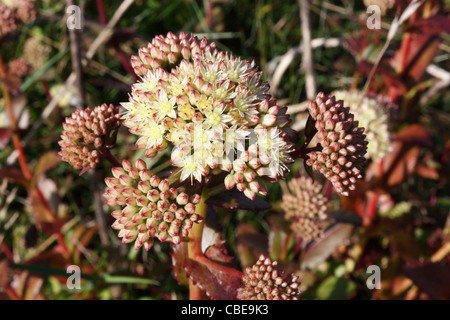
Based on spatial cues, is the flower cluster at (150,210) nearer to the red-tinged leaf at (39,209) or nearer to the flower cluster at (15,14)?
the red-tinged leaf at (39,209)

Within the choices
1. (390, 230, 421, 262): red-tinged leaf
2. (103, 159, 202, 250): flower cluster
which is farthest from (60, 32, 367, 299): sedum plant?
(390, 230, 421, 262): red-tinged leaf

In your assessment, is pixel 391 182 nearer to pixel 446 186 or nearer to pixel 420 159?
pixel 420 159

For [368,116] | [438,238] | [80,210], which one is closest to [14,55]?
[80,210]

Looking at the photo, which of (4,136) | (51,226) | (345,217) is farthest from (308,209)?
(4,136)

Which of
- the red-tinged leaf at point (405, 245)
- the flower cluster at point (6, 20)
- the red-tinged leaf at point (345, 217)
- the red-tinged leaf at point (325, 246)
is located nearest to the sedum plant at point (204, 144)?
the red-tinged leaf at point (345, 217)

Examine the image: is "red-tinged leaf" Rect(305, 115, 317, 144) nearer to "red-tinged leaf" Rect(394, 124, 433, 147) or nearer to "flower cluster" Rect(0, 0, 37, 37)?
"red-tinged leaf" Rect(394, 124, 433, 147)

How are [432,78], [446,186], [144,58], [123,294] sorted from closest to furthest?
[144,58], [123,294], [432,78], [446,186]

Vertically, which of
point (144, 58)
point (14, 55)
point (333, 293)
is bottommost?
point (333, 293)
